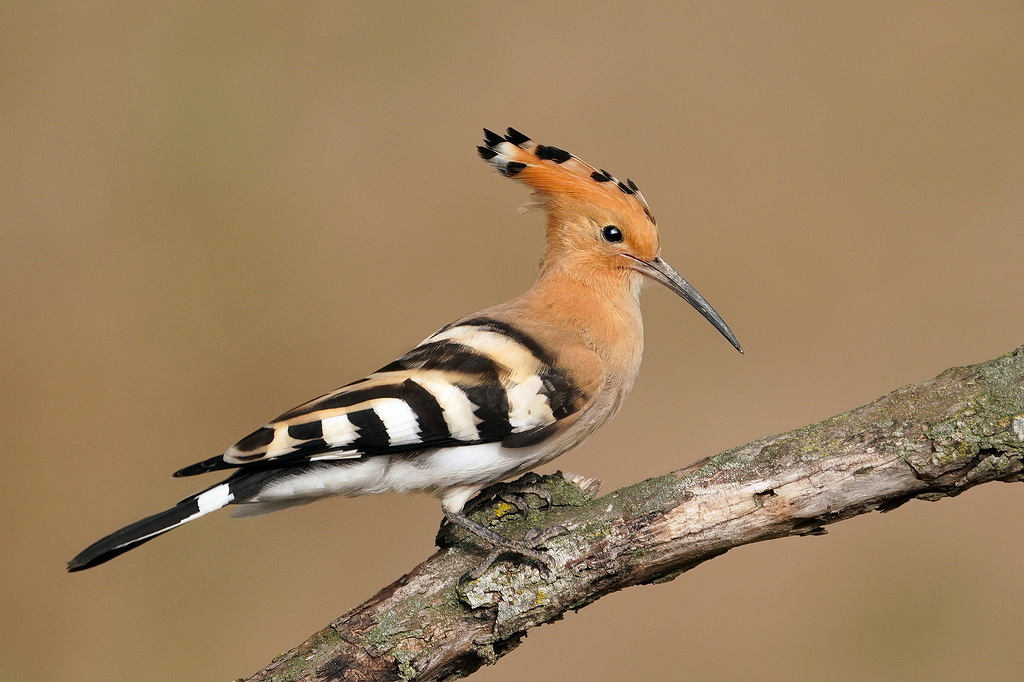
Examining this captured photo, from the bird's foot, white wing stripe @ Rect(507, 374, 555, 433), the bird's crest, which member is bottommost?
the bird's foot

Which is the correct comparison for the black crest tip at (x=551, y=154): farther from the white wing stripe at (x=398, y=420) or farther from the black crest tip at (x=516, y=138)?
the white wing stripe at (x=398, y=420)

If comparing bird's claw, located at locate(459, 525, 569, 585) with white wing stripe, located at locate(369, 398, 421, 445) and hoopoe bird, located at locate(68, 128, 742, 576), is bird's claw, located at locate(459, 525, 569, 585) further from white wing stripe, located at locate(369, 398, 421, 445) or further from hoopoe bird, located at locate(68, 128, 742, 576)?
white wing stripe, located at locate(369, 398, 421, 445)

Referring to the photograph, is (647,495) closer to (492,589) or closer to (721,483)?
(721,483)

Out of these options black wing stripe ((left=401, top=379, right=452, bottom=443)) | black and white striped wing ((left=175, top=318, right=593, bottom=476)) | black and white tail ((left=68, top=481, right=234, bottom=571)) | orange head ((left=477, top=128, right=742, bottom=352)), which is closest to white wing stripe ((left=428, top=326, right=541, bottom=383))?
black and white striped wing ((left=175, top=318, right=593, bottom=476))

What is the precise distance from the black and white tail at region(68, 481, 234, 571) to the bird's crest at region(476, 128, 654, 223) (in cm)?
64

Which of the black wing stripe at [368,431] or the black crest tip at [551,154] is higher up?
the black crest tip at [551,154]

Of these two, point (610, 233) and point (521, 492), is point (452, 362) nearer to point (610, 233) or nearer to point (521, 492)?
point (521, 492)

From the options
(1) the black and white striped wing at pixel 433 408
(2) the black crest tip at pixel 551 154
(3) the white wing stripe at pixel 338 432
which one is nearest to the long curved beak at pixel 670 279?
(2) the black crest tip at pixel 551 154

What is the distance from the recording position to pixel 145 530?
949mm

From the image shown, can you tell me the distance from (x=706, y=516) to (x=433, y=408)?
0.33 m

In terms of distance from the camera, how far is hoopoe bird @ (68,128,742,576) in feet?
3.32

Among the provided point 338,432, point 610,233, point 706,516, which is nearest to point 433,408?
point 338,432

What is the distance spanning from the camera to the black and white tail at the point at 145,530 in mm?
940

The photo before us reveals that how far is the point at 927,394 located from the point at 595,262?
0.51m
